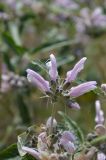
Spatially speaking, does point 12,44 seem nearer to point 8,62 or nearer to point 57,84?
point 8,62

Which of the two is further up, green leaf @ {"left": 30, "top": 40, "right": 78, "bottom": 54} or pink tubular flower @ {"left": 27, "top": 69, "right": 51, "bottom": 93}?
green leaf @ {"left": 30, "top": 40, "right": 78, "bottom": 54}

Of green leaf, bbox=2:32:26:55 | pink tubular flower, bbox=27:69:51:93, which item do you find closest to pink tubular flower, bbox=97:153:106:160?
pink tubular flower, bbox=27:69:51:93

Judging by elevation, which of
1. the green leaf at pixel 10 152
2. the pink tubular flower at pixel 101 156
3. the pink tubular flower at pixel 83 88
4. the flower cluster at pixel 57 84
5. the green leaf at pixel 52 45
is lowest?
the pink tubular flower at pixel 101 156

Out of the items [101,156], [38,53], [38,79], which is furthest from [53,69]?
[38,53]

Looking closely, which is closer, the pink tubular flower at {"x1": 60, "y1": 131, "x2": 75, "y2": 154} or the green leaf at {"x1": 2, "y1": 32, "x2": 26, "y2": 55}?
the pink tubular flower at {"x1": 60, "y1": 131, "x2": 75, "y2": 154}

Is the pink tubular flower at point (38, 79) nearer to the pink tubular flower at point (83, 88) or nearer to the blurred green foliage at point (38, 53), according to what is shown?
the pink tubular flower at point (83, 88)

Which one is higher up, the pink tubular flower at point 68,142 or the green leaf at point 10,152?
the green leaf at point 10,152

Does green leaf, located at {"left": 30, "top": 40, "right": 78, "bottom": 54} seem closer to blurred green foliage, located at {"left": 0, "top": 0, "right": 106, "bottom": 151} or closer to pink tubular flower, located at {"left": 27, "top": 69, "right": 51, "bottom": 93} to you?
blurred green foliage, located at {"left": 0, "top": 0, "right": 106, "bottom": 151}

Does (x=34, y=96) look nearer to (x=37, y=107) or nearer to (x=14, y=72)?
(x=37, y=107)

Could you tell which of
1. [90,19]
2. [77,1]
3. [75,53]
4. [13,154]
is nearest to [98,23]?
[90,19]

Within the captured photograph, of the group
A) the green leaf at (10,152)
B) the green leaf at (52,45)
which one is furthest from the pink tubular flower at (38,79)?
the green leaf at (52,45)

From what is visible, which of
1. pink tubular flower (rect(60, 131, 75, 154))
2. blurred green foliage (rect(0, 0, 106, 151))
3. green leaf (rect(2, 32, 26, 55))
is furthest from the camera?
blurred green foliage (rect(0, 0, 106, 151))
